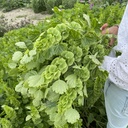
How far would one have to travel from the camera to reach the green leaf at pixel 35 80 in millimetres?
1854

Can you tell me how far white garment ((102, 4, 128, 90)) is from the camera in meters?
1.87

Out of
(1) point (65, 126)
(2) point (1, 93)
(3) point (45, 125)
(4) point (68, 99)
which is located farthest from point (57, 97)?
(2) point (1, 93)

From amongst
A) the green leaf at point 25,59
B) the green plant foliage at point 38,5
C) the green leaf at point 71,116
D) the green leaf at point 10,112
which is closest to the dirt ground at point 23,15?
the green plant foliage at point 38,5

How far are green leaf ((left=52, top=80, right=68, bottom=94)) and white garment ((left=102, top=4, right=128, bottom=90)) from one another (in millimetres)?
333

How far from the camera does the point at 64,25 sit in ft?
6.24

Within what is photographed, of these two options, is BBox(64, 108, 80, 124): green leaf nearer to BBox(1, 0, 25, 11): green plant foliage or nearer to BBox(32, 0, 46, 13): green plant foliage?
BBox(32, 0, 46, 13): green plant foliage

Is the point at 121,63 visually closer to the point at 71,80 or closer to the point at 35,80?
the point at 71,80

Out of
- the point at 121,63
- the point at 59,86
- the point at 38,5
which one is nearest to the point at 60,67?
the point at 59,86

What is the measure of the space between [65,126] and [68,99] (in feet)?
1.12

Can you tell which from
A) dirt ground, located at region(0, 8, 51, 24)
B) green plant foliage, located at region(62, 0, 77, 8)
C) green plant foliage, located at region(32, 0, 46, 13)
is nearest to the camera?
green plant foliage, located at region(62, 0, 77, 8)

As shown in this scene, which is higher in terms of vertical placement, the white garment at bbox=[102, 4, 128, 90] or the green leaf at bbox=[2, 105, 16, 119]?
the white garment at bbox=[102, 4, 128, 90]

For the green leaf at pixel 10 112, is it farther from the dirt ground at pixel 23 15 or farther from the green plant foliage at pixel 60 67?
the dirt ground at pixel 23 15

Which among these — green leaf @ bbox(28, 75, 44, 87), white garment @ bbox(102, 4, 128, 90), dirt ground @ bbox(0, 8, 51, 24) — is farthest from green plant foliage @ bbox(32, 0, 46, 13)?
green leaf @ bbox(28, 75, 44, 87)

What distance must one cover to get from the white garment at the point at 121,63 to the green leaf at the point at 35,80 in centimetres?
44
